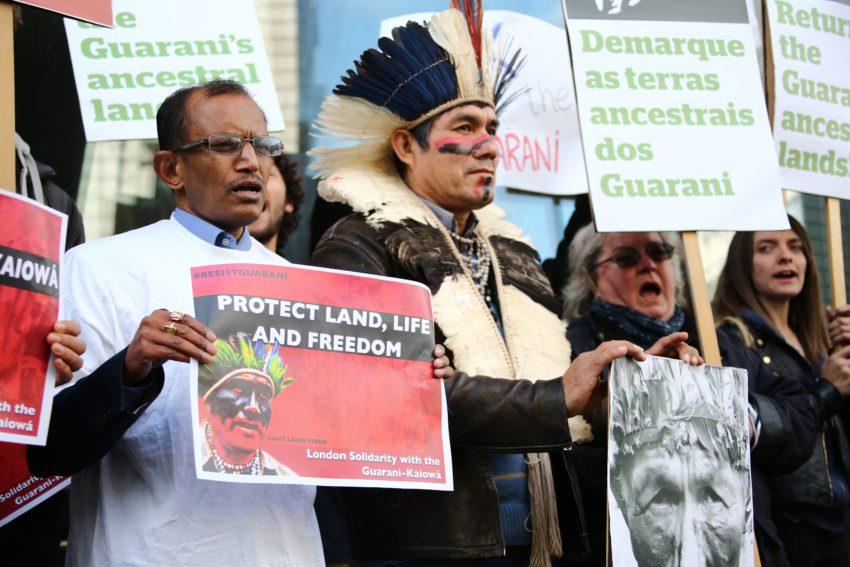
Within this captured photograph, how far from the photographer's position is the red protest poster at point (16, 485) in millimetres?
2941

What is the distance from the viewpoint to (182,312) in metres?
2.81

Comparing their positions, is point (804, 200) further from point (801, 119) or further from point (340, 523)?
point (340, 523)

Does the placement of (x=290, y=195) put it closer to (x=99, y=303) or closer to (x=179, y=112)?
(x=179, y=112)

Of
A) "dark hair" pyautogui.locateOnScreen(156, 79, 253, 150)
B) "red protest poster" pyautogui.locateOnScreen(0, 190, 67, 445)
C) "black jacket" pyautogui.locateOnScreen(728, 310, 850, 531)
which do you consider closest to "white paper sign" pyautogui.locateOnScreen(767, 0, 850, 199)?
"black jacket" pyautogui.locateOnScreen(728, 310, 850, 531)

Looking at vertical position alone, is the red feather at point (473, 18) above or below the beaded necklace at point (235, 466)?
above

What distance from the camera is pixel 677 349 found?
3643 millimetres

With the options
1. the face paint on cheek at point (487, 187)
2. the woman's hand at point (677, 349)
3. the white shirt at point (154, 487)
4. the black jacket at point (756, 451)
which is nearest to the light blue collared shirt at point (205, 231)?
the white shirt at point (154, 487)

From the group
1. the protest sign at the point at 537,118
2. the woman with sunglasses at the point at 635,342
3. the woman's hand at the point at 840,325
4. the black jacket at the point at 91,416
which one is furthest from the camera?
the protest sign at the point at 537,118

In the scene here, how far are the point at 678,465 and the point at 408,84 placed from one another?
1.56 m

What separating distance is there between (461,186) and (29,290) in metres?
1.82

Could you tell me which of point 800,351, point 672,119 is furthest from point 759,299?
point 672,119

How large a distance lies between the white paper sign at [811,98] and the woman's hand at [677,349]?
5.23 ft

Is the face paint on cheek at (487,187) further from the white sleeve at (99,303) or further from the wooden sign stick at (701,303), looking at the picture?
the white sleeve at (99,303)

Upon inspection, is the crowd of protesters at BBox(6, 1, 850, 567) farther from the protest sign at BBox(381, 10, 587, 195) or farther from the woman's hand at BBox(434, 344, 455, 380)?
the protest sign at BBox(381, 10, 587, 195)
